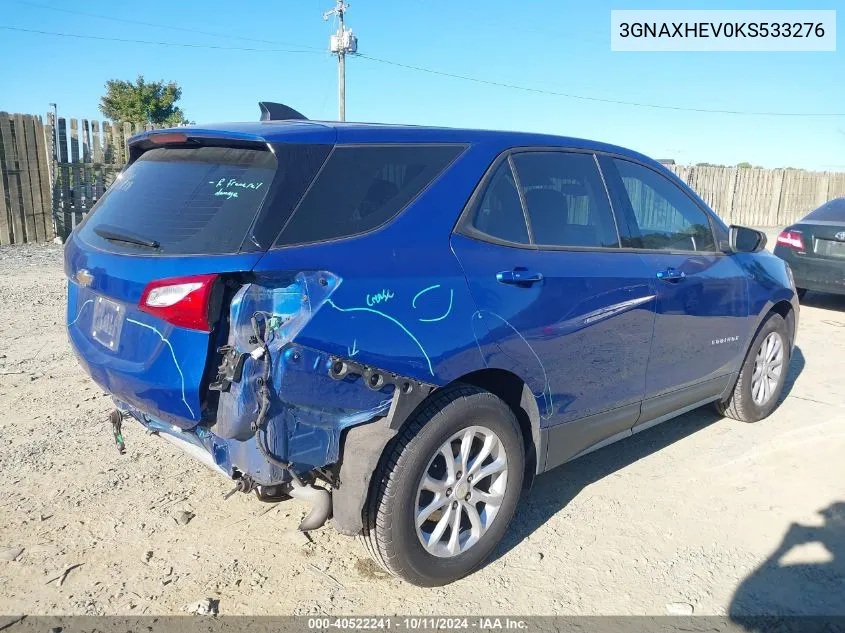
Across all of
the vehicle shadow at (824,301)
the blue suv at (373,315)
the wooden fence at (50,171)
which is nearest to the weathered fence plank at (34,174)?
the wooden fence at (50,171)

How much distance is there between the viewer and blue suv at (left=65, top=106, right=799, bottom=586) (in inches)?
96.2

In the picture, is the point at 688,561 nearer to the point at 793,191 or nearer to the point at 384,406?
the point at 384,406

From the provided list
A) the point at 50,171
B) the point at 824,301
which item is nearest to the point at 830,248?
the point at 824,301

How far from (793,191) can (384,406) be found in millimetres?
24061

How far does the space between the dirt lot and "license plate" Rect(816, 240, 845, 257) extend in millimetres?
4765

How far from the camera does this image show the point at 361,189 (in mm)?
2729

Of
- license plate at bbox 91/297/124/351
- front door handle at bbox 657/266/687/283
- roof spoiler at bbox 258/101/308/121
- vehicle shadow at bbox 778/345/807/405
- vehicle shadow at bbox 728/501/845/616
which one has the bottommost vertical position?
vehicle shadow at bbox 728/501/845/616

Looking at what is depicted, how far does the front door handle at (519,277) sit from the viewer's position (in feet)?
9.79

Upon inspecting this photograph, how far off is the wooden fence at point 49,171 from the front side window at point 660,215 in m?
9.33

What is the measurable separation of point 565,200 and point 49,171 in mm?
10476

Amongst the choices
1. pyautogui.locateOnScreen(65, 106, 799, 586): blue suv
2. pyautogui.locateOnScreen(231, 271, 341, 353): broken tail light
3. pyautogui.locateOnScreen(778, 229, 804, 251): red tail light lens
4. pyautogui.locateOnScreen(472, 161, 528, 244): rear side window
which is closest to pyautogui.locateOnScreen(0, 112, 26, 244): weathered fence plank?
pyautogui.locateOnScreen(65, 106, 799, 586): blue suv

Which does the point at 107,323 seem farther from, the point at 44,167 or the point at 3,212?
the point at 44,167

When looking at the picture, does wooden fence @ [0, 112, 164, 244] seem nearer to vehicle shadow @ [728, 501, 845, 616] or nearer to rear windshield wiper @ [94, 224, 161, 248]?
rear windshield wiper @ [94, 224, 161, 248]

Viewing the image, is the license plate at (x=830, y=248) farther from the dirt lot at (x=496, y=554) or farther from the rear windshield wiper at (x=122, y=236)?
the rear windshield wiper at (x=122, y=236)
